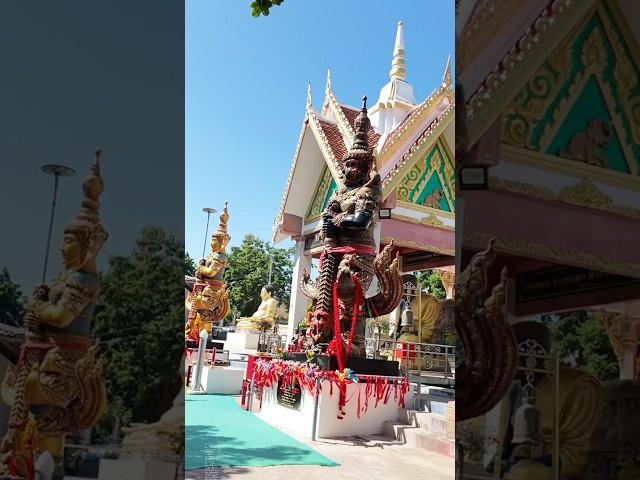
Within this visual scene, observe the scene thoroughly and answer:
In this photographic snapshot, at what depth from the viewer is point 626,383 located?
2.15 metres

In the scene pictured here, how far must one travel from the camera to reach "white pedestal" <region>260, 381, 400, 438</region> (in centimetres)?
502

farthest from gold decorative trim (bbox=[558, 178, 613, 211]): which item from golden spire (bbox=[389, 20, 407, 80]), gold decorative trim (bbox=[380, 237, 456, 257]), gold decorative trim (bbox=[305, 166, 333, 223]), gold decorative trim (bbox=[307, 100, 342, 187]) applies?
golden spire (bbox=[389, 20, 407, 80])

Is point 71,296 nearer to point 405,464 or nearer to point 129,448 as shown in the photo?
point 129,448

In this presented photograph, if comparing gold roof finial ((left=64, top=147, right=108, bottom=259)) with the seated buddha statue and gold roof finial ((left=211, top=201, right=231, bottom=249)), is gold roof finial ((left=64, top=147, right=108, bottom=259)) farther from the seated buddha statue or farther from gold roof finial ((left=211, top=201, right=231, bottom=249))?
the seated buddha statue

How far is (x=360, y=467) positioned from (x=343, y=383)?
120cm

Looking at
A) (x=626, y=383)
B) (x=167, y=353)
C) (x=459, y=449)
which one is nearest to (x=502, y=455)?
(x=459, y=449)

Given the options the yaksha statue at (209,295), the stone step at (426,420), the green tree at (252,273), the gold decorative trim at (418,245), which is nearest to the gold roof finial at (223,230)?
the yaksha statue at (209,295)

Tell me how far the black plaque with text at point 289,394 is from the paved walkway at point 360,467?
58 cm

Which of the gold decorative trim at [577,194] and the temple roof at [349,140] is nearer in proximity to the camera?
the gold decorative trim at [577,194]

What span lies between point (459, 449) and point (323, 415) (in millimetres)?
3295

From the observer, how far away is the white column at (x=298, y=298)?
41.1ft

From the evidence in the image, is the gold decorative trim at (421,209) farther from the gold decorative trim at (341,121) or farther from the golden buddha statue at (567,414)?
the golden buddha statue at (567,414)

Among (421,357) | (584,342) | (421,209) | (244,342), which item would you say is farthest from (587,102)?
(244,342)

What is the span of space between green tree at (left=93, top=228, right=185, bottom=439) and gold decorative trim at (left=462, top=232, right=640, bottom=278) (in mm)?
1162
